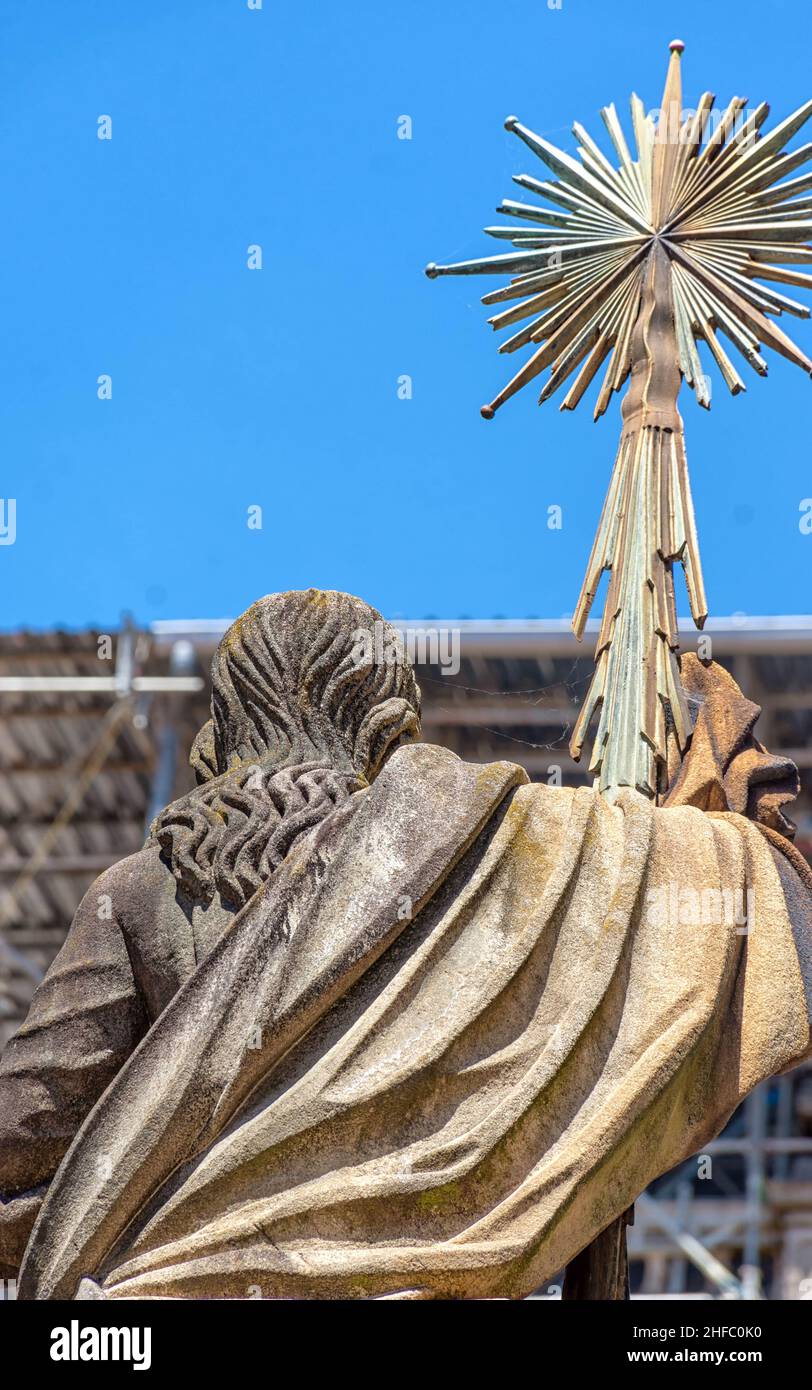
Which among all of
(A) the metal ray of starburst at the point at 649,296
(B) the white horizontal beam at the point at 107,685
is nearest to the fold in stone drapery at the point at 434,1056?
(A) the metal ray of starburst at the point at 649,296

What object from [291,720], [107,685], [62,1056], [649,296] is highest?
[649,296]

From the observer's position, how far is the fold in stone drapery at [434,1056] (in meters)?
4.53

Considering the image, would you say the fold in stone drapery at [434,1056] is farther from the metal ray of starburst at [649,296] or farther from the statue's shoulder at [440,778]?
the metal ray of starburst at [649,296]

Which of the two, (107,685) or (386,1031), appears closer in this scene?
(386,1031)

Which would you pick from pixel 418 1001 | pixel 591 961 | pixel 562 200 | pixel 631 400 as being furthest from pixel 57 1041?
pixel 562 200

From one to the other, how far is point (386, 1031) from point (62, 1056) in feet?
2.25

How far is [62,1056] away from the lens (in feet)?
15.8

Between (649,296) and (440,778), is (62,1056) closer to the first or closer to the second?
(440,778)

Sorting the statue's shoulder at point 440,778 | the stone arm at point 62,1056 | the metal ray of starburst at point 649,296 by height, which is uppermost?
the metal ray of starburst at point 649,296

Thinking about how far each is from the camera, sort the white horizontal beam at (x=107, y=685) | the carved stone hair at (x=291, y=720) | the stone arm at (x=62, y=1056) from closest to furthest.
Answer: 1. the stone arm at (x=62, y=1056)
2. the carved stone hair at (x=291, y=720)
3. the white horizontal beam at (x=107, y=685)

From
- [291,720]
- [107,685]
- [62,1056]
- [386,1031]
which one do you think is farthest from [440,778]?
[107,685]

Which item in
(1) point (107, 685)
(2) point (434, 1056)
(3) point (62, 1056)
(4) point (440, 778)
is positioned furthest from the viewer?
(1) point (107, 685)

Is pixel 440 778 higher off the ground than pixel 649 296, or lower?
lower

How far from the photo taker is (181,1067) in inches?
183
